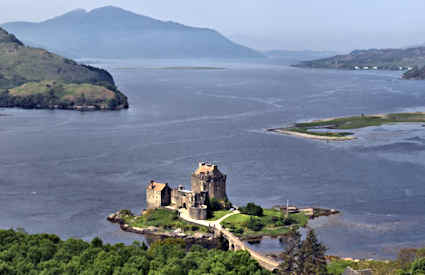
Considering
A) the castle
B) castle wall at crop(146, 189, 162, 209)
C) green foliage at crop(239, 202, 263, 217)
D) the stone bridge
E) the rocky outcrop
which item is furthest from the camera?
castle wall at crop(146, 189, 162, 209)

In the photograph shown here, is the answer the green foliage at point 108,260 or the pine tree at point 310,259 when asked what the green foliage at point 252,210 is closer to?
the green foliage at point 108,260

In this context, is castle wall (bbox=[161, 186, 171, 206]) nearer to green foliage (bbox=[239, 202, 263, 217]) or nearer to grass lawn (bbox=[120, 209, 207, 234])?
grass lawn (bbox=[120, 209, 207, 234])

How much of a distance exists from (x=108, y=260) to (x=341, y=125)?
251 ft

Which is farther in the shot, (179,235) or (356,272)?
(179,235)

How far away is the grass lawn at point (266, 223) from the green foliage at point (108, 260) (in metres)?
9.19

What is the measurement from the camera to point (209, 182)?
6062 cm

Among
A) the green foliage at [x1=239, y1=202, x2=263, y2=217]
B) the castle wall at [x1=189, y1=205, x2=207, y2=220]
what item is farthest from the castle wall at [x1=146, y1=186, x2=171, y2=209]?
the green foliage at [x1=239, y1=202, x2=263, y2=217]

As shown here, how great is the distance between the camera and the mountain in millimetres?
150500

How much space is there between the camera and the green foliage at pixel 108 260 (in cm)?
3975

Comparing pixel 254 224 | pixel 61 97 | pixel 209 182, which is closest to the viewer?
pixel 254 224

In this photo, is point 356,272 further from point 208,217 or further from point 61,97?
point 61,97

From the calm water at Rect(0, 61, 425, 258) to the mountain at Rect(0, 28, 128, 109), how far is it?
12.1 meters

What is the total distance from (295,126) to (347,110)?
26.6m

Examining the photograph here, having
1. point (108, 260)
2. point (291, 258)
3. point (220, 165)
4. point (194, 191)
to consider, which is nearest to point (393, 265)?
point (291, 258)
